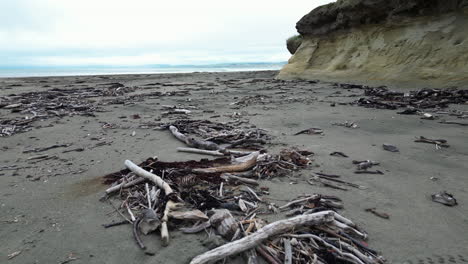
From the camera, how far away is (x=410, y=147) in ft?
15.0

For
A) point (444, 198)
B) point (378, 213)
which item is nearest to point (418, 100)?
point (444, 198)

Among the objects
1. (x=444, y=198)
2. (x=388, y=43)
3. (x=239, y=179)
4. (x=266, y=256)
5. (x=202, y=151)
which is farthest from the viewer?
(x=388, y=43)

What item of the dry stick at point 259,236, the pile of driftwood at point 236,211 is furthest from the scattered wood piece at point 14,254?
the dry stick at point 259,236

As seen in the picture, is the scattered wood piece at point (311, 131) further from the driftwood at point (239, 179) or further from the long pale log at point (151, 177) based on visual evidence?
the long pale log at point (151, 177)

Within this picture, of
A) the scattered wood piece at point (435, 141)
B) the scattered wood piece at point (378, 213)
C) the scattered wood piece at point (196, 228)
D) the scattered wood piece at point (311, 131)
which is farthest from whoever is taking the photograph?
the scattered wood piece at point (311, 131)

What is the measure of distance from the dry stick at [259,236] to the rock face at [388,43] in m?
10.7

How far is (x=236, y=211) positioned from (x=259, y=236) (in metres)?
0.57

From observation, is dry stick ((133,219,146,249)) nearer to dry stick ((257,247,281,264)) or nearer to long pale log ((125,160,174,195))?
long pale log ((125,160,174,195))

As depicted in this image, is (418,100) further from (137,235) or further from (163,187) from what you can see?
(137,235)

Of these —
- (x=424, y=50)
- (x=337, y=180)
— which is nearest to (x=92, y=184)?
(x=337, y=180)

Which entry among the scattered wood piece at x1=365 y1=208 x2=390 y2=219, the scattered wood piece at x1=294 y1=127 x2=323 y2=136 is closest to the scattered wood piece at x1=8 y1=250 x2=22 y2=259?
the scattered wood piece at x1=365 y1=208 x2=390 y2=219

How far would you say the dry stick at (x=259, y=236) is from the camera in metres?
2.00

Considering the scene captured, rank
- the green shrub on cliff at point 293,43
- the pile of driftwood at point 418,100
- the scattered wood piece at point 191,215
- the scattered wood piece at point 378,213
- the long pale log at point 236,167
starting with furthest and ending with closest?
the green shrub on cliff at point 293,43 < the pile of driftwood at point 418,100 < the long pale log at point 236,167 < the scattered wood piece at point 378,213 < the scattered wood piece at point 191,215

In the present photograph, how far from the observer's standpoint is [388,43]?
14.1 meters
